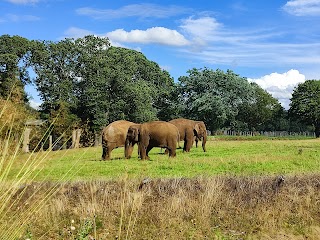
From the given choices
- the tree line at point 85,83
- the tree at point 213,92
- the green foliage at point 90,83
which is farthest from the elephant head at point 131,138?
the tree at point 213,92

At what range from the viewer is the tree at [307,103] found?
245 ft

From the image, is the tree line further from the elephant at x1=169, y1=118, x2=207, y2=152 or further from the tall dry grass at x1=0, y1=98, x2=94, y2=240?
the tall dry grass at x1=0, y1=98, x2=94, y2=240

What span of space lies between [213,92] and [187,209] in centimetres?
6117

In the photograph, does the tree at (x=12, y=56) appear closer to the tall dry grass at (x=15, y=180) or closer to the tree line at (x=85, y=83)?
the tree line at (x=85, y=83)

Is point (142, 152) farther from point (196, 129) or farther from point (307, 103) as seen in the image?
point (307, 103)

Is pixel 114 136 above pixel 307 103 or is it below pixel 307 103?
below

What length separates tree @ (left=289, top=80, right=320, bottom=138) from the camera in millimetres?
74750

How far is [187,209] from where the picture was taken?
807cm

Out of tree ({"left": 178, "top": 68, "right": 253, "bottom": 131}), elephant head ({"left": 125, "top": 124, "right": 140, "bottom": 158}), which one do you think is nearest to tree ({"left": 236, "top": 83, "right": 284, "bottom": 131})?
tree ({"left": 178, "top": 68, "right": 253, "bottom": 131})

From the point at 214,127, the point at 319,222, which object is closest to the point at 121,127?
the point at 319,222

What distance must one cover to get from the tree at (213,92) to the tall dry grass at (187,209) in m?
56.4

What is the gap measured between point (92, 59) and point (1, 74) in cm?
1067

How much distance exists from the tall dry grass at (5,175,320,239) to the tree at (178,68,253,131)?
56409 mm

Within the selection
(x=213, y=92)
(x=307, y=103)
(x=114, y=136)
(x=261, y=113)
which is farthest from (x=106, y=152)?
(x=261, y=113)
